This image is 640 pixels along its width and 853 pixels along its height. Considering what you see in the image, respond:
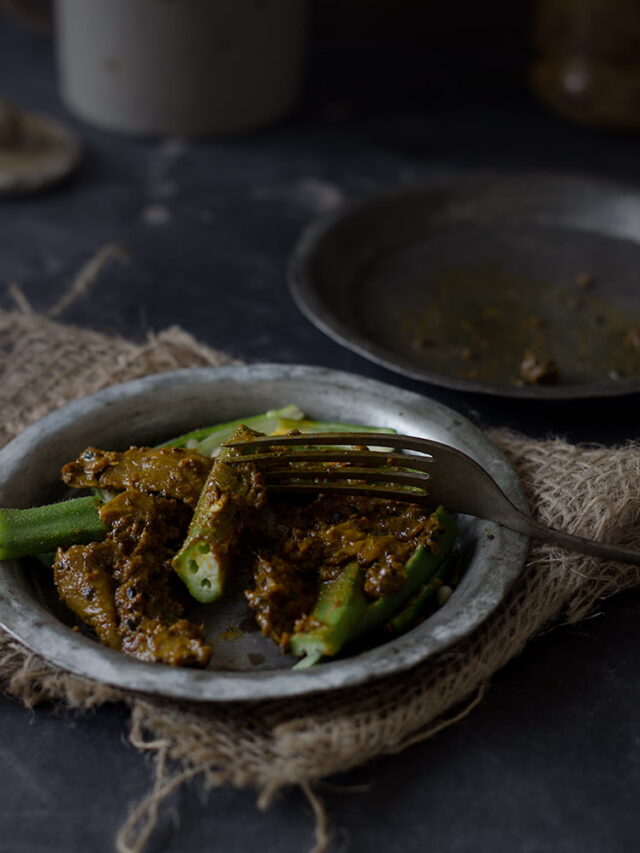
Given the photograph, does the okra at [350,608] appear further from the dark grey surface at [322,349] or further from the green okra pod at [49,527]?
the green okra pod at [49,527]

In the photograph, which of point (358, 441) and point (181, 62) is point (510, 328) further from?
point (181, 62)

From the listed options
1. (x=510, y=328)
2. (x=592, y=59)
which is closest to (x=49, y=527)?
(x=510, y=328)

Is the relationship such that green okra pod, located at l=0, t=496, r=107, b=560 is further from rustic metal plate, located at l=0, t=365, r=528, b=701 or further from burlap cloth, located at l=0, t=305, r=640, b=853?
burlap cloth, located at l=0, t=305, r=640, b=853

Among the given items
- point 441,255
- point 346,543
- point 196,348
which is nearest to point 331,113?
point 441,255

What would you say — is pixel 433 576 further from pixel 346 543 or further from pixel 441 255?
pixel 441 255

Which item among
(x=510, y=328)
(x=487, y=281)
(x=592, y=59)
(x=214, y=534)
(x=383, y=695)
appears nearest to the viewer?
(x=383, y=695)

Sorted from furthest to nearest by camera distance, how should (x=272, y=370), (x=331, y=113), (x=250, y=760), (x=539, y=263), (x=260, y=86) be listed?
(x=331, y=113) → (x=260, y=86) → (x=539, y=263) → (x=272, y=370) → (x=250, y=760)
